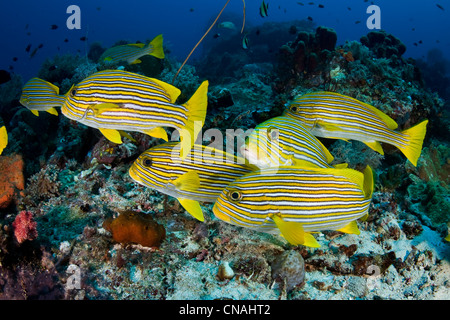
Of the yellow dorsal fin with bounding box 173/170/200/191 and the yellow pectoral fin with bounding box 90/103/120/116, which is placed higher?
the yellow pectoral fin with bounding box 90/103/120/116

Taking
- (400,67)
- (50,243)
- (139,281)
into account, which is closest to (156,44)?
(50,243)

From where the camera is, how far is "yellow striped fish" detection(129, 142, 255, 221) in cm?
296

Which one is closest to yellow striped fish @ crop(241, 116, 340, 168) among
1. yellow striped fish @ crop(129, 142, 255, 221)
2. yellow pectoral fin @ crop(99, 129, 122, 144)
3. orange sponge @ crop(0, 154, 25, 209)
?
yellow striped fish @ crop(129, 142, 255, 221)

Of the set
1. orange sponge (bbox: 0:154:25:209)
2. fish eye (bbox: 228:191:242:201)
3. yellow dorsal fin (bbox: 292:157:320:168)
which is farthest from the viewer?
orange sponge (bbox: 0:154:25:209)

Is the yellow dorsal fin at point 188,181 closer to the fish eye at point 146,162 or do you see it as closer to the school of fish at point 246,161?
the school of fish at point 246,161

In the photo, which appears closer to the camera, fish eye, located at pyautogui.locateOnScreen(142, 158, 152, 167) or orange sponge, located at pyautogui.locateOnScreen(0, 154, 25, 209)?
fish eye, located at pyautogui.locateOnScreen(142, 158, 152, 167)

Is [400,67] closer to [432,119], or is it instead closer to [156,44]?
[432,119]

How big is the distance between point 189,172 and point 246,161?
724 millimetres

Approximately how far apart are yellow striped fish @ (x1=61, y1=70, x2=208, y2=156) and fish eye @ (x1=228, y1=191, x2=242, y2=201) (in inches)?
28.2

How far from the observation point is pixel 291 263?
3.12m

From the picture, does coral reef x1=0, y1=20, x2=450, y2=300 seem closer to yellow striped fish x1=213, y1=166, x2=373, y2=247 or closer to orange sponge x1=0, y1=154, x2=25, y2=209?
orange sponge x1=0, y1=154, x2=25, y2=209

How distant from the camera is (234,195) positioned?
8.02 ft

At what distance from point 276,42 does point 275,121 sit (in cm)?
2471

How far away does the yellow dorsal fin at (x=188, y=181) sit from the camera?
2875 millimetres
